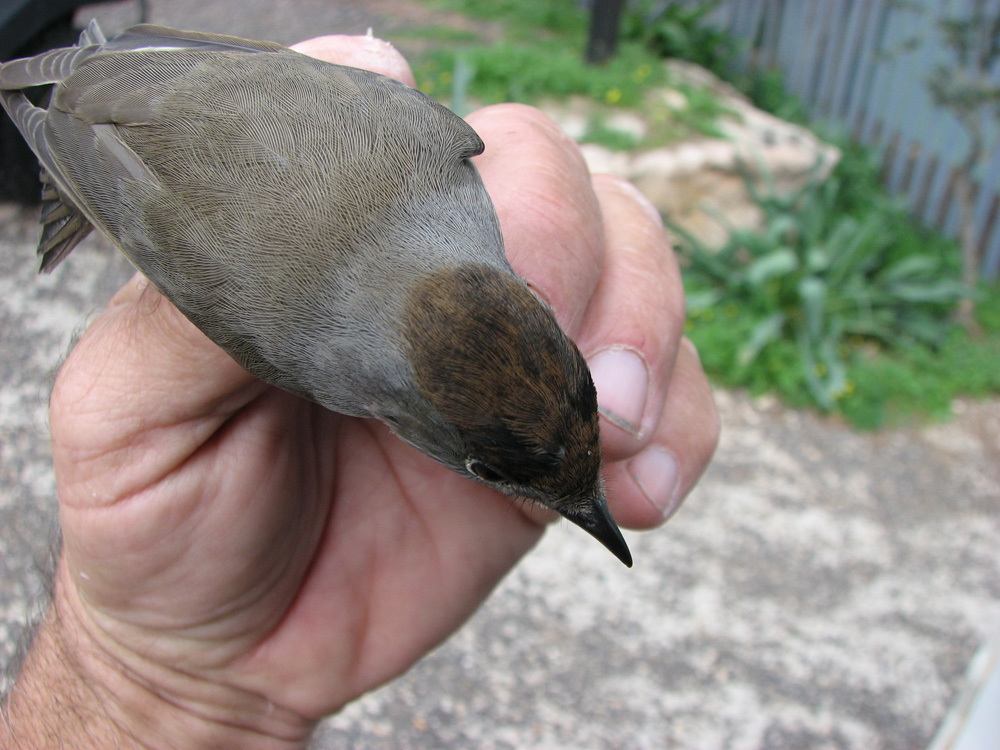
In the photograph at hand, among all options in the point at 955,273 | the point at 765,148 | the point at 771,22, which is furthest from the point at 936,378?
the point at 771,22

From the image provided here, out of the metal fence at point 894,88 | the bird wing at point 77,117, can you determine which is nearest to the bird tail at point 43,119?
the bird wing at point 77,117

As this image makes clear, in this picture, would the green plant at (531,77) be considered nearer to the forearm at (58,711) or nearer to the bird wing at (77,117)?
the bird wing at (77,117)

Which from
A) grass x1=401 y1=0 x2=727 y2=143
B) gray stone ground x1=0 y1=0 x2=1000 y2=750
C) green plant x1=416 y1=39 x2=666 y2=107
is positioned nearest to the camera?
gray stone ground x1=0 y1=0 x2=1000 y2=750

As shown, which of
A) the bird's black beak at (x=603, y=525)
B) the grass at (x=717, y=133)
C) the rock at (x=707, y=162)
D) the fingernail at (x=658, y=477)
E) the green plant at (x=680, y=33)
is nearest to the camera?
the bird's black beak at (x=603, y=525)

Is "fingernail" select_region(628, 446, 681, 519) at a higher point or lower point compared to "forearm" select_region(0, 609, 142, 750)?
higher

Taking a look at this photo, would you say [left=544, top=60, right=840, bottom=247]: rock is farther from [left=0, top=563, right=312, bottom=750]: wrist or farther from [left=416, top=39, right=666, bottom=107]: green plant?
[left=0, top=563, right=312, bottom=750]: wrist

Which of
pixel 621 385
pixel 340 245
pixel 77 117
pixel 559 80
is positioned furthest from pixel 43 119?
pixel 559 80

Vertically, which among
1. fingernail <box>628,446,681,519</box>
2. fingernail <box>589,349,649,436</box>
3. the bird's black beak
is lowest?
fingernail <box>628,446,681,519</box>

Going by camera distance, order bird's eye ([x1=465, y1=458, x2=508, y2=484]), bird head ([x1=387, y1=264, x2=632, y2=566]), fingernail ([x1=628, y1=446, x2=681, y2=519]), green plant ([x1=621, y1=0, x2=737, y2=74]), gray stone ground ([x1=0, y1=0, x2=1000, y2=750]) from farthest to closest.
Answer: green plant ([x1=621, y1=0, x2=737, y2=74]) < gray stone ground ([x1=0, y1=0, x2=1000, y2=750]) < fingernail ([x1=628, y1=446, x2=681, y2=519]) < bird's eye ([x1=465, y1=458, x2=508, y2=484]) < bird head ([x1=387, y1=264, x2=632, y2=566])

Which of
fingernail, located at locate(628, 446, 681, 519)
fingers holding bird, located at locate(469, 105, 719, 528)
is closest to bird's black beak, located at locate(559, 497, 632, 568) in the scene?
fingers holding bird, located at locate(469, 105, 719, 528)
